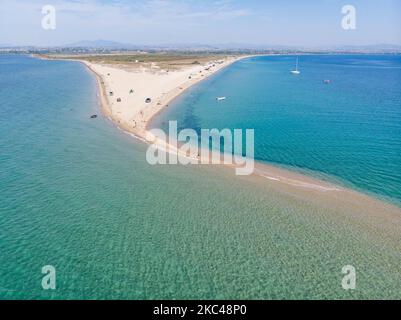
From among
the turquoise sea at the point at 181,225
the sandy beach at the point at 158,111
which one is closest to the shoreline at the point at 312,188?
the sandy beach at the point at 158,111

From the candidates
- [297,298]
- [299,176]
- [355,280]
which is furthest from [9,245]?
[299,176]

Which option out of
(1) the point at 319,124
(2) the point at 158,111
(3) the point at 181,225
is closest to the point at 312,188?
(3) the point at 181,225

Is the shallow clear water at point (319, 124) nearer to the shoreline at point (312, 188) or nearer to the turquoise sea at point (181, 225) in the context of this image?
the turquoise sea at point (181, 225)

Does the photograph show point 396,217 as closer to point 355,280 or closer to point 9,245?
point 355,280

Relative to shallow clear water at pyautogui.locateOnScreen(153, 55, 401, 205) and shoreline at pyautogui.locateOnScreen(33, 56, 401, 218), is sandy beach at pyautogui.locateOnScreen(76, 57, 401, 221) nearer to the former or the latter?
shoreline at pyautogui.locateOnScreen(33, 56, 401, 218)

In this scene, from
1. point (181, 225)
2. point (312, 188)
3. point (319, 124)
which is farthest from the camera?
point (319, 124)

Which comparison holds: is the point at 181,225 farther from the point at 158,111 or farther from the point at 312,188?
the point at 158,111
